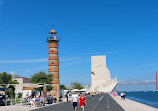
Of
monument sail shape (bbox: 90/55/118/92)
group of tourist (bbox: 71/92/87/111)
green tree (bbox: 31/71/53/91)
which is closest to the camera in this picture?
group of tourist (bbox: 71/92/87/111)

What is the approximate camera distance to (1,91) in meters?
26.0

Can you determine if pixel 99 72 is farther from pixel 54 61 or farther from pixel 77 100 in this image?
pixel 77 100

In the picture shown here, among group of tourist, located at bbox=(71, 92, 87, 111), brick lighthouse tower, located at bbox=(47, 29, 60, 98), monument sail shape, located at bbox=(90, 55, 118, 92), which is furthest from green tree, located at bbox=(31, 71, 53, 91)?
monument sail shape, located at bbox=(90, 55, 118, 92)

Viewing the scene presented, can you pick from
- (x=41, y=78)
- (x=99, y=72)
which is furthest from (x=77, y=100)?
(x=99, y=72)

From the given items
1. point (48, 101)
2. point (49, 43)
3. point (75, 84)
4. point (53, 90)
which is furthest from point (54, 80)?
point (75, 84)

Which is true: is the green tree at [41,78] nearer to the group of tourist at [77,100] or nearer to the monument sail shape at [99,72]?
the group of tourist at [77,100]

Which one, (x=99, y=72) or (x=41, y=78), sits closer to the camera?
(x=41, y=78)

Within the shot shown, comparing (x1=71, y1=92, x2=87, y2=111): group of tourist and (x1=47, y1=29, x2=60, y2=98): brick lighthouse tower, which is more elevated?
(x1=47, y1=29, x2=60, y2=98): brick lighthouse tower

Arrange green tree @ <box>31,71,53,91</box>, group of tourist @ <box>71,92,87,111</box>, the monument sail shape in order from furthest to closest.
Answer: the monument sail shape, green tree @ <box>31,71,53,91</box>, group of tourist @ <box>71,92,87,111</box>

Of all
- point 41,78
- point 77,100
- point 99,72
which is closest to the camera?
point 77,100

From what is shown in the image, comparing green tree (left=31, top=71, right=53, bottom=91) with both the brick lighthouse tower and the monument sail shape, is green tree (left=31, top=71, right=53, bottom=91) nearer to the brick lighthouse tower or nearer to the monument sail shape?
the brick lighthouse tower

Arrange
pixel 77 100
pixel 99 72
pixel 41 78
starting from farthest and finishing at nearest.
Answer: pixel 99 72, pixel 41 78, pixel 77 100

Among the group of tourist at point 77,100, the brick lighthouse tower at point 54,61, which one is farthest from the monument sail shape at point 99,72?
the group of tourist at point 77,100

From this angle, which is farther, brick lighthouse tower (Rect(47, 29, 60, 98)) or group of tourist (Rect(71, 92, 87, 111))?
brick lighthouse tower (Rect(47, 29, 60, 98))
